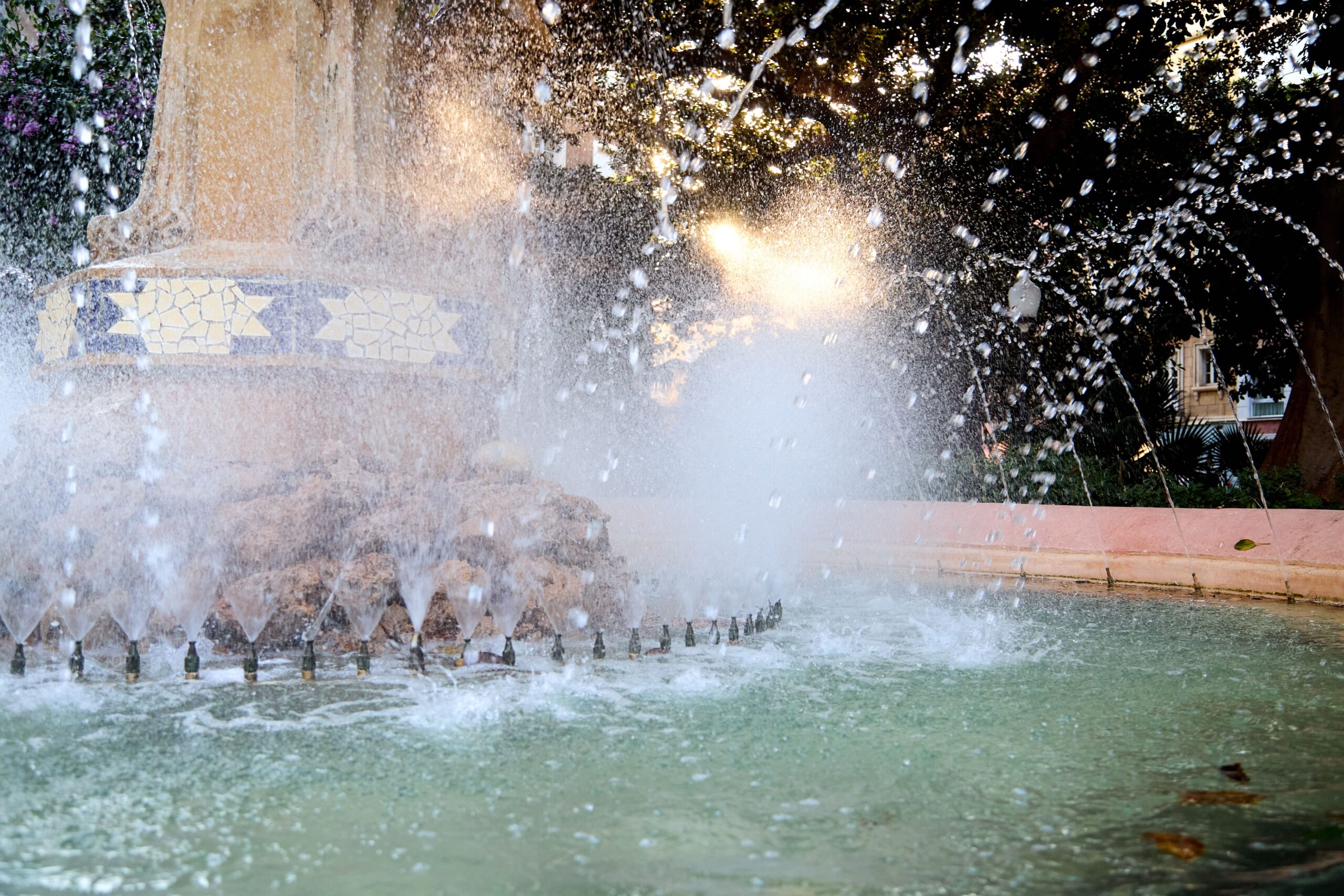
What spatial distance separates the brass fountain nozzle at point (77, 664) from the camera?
12.3ft

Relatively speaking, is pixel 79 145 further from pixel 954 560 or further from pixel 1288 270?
pixel 1288 270

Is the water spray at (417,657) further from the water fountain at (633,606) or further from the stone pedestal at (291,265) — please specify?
the stone pedestal at (291,265)

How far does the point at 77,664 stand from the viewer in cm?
378

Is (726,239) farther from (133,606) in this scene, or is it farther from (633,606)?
(133,606)

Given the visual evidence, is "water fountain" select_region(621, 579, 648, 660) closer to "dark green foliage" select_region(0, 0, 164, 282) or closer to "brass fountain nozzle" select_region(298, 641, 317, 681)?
"brass fountain nozzle" select_region(298, 641, 317, 681)

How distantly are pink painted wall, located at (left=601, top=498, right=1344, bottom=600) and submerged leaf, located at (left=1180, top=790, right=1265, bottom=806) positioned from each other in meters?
4.29

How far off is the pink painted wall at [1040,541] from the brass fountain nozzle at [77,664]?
5098 mm

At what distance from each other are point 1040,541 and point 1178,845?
577 cm

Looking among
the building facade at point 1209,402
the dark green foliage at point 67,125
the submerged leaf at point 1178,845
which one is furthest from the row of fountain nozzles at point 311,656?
the building facade at point 1209,402

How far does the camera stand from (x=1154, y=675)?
4.13m

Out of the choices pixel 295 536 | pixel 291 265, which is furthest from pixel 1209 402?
pixel 295 536

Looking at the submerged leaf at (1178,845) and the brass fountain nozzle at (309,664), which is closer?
the submerged leaf at (1178,845)

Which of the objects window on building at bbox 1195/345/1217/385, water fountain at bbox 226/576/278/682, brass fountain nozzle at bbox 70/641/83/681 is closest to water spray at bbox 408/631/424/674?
water fountain at bbox 226/576/278/682

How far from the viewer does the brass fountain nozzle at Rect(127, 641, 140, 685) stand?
12.2 ft
